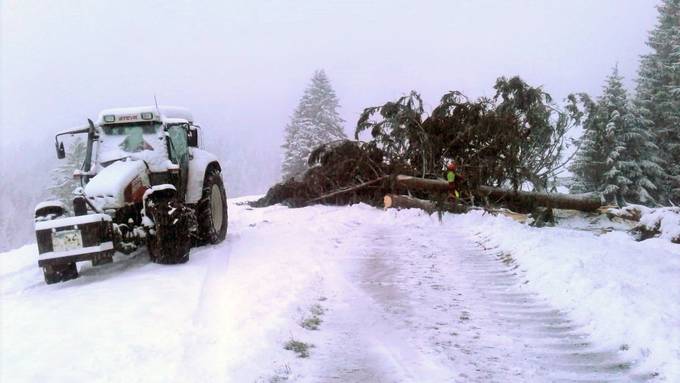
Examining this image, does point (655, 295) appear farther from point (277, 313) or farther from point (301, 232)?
point (301, 232)

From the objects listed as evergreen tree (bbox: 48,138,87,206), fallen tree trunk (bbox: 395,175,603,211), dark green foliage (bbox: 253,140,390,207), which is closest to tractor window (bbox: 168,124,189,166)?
fallen tree trunk (bbox: 395,175,603,211)

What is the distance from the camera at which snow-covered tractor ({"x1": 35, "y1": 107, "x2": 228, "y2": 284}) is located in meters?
6.36

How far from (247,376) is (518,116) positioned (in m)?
14.5

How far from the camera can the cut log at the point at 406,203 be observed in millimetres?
12961

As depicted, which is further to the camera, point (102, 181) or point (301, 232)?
point (301, 232)

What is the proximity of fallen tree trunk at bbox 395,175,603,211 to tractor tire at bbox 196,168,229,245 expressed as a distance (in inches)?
247

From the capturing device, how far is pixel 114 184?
6.93 m

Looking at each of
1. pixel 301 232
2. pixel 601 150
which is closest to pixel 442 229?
pixel 301 232

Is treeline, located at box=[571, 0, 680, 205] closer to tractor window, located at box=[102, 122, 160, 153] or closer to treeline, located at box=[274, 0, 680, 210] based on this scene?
treeline, located at box=[274, 0, 680, 210]

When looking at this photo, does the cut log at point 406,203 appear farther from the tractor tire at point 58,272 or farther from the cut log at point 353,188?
the tractor tire at point 58,272

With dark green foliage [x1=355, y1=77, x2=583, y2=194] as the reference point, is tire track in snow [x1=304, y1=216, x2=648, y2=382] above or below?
below

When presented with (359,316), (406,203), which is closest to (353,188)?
(406,203)

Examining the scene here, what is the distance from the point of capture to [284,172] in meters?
37.5

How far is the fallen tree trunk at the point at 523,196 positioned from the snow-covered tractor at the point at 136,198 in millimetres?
6304
